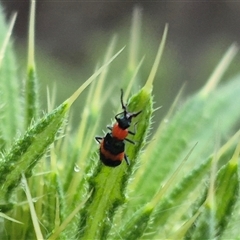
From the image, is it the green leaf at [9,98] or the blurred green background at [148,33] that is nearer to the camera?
the green leaf at [9,98]

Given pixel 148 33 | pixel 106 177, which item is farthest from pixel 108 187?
pixel 148 33

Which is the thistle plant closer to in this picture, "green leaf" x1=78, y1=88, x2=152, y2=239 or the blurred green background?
"green leaf" x1=78, y1=88, x2=152, y2=239

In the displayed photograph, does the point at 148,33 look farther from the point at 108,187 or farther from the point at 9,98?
the point at 108,187

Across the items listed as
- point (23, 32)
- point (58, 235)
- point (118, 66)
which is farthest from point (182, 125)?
point (23, 32)

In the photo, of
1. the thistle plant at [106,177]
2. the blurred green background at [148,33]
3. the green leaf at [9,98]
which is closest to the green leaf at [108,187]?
the thistle plant at [106,177]

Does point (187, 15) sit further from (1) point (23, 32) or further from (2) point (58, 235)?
(2) point (58, 235)

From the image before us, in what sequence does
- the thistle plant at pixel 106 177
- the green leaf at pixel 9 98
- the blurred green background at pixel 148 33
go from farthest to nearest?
the blurred green background at pixel 148 33 → the green leaf at pixel 9 98 → the thistle plant at pixel 106 177

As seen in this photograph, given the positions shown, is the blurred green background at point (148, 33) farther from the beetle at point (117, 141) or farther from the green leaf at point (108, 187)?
the green leaf at point (108, 187)
